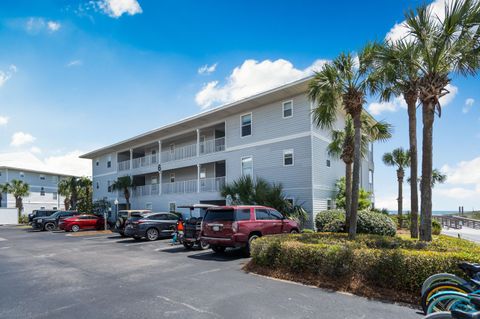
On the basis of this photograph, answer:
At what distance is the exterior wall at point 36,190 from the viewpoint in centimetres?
4728

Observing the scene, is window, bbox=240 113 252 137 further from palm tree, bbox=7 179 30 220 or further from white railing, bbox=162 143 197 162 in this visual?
palm tree, bbox=7 179 30 220

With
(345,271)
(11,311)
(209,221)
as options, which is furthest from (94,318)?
Answer: (209,221)

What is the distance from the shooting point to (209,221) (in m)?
12.0

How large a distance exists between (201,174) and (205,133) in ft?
11.1

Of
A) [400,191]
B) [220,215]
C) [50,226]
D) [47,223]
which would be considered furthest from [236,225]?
[50,226]

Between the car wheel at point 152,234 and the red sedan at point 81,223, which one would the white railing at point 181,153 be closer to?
the red sedan at point 81,223

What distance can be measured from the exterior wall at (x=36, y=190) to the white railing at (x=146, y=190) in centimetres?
2844

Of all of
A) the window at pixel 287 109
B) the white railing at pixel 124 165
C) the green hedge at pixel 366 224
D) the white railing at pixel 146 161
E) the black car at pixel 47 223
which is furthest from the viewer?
the white railing at pixel 124 165

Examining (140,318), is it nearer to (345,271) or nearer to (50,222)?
(345,271)

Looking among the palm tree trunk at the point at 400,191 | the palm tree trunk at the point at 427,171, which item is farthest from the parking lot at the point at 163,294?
the palm tree trunk at the point at 400,191

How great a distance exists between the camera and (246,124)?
21984 mm

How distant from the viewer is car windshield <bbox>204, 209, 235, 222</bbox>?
11.5 m

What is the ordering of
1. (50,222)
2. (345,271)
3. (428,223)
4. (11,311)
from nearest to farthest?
(11,311), (345,271), (428,223), (50,222)

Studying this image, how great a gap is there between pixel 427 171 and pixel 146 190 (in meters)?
24.9
